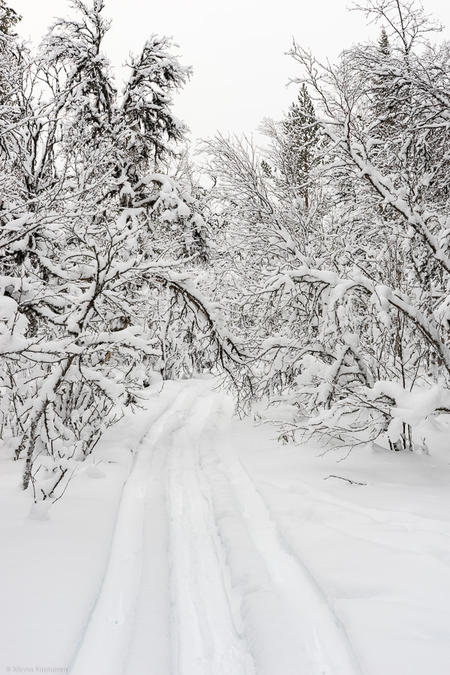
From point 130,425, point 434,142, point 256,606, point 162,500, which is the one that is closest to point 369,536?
point 256,606

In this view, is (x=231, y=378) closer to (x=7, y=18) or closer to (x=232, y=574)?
(x=232, y=574)

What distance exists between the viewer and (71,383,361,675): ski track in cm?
249

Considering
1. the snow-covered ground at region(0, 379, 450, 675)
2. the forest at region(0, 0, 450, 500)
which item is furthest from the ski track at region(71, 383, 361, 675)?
the forest at region(0, 0, 450, 500)

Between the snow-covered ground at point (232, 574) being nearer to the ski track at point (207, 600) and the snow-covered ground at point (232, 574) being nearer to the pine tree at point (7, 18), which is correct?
the ski track at point (207, 600)

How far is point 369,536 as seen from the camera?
4.08 meters

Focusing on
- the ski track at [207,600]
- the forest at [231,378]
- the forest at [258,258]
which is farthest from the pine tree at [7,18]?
the ski track at [207,600]

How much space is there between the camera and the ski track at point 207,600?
2.49 m

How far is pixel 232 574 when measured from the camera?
11.6 ft

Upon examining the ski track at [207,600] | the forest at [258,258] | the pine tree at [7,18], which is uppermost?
the pine tree at [7,18]

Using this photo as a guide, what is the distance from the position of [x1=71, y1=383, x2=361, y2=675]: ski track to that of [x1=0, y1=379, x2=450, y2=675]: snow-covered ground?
0.04 feet

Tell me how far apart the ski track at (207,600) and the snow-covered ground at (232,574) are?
1 cm

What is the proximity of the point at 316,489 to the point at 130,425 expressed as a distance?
6096 mm

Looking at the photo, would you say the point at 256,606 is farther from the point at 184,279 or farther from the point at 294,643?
the point at 184,279

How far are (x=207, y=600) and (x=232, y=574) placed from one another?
1.29 ft
